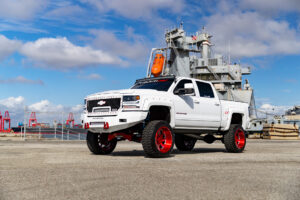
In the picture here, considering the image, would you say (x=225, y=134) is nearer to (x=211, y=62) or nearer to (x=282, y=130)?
(x=282, y=130)

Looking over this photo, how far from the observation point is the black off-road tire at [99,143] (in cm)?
910

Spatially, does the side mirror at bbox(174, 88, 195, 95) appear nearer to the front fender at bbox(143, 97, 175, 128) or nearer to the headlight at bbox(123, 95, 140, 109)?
the front fender at bbox(143, 97, 175, 128)

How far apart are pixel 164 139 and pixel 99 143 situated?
205 centimetres

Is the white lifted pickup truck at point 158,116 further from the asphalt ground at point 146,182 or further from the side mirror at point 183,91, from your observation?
the asphalt ground at point 146,182

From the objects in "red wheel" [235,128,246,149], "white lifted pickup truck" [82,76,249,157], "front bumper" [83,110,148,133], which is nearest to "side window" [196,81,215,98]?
"white lifted pickup truck" [82,76,249,157]

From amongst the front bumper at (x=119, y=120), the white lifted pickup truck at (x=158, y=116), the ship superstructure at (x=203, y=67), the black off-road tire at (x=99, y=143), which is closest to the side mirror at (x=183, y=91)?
the white lifted pickup truck at (x=158, y=116)

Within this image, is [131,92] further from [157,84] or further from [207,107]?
[207,107]

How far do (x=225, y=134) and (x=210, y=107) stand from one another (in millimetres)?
1201

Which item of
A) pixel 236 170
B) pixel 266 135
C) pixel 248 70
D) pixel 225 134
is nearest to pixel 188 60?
pixel 248 70

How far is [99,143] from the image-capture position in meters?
9.27

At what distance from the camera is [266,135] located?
Result: 95.7 feet

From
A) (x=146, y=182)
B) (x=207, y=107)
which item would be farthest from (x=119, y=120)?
(x=146, y=182)

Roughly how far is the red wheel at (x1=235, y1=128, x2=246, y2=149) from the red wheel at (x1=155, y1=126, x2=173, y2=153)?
310cm

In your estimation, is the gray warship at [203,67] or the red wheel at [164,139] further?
the gray warship at [203,67]
